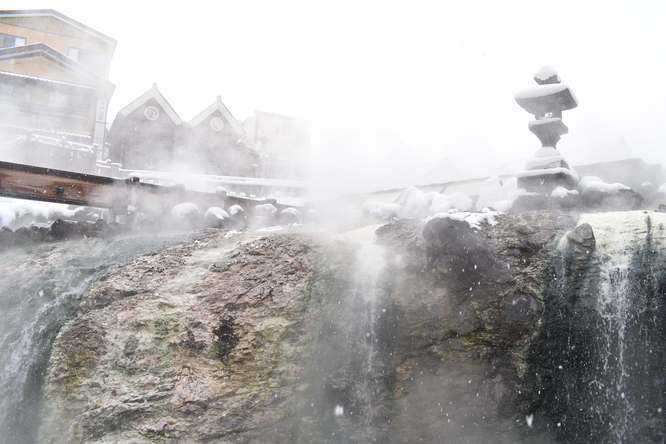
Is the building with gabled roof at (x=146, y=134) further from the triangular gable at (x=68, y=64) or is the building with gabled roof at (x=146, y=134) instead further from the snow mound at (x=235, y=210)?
the snow mound at (x=235, y=210)

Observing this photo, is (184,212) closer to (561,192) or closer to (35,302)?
(35,302)

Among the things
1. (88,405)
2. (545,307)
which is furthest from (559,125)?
(88,405)

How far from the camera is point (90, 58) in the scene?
2528 centimetres

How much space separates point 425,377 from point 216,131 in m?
16.4

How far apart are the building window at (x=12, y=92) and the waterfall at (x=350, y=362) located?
2094 centimetres

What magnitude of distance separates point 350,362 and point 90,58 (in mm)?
27549

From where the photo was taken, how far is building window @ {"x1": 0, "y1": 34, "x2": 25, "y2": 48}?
23.8 metres

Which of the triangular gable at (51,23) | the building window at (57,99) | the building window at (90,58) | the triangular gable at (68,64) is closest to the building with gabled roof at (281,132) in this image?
the building window at (90,58)

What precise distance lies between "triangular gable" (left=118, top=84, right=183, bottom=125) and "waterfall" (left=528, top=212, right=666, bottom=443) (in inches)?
653

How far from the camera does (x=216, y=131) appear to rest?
18.5 meters

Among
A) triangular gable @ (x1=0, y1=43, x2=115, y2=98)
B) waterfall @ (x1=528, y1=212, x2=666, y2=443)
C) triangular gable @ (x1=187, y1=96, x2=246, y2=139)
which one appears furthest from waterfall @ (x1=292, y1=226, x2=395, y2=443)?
triangular gable @ (x1=0, y1=43, x2=115, y2=98)

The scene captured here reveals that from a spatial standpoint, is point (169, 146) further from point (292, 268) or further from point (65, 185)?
point (292, 268)

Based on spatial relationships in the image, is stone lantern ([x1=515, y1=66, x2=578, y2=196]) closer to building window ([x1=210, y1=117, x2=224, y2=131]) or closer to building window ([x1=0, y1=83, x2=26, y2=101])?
building window ([x1=210, y1=117, x2=224, y2=131])

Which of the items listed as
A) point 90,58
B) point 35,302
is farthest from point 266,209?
point 90,58
